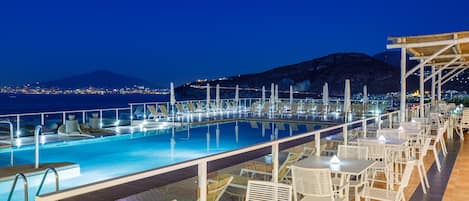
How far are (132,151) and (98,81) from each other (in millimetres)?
68623

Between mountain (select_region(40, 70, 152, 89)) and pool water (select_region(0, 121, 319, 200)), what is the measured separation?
62.5 meters

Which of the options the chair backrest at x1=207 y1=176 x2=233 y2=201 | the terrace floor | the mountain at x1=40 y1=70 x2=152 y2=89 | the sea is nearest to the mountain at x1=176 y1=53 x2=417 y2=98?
the mountain at x1=40 y1=70 x2=152 y2=89

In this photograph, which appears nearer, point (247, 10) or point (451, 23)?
point (247, 10)

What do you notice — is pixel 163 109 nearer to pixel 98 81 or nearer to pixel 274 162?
pixel 274 162

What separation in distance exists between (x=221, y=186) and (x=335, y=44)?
6560cm

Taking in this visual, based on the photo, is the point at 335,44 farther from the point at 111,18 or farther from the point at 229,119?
the point at 229,119

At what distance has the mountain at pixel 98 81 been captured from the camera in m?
73.5

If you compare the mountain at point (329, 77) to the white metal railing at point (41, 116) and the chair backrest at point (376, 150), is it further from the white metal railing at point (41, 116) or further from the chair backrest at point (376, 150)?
the chair backrest at point (376, 150)

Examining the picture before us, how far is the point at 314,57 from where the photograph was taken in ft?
225

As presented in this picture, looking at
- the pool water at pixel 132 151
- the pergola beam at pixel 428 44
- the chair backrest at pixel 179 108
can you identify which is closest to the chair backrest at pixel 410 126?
the pergola beam at pixel 428 44

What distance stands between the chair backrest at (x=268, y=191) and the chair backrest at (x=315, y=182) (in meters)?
0.39

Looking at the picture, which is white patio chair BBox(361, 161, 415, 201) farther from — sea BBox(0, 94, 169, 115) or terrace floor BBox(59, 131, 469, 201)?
sea BBox(0, 94, 169, 115)

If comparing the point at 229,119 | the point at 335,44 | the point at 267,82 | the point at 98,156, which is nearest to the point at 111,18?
the point at 267,82

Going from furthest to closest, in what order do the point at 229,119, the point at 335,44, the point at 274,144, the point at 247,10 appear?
the point at 335,44 < the point at 247,10 < the point at 229,119 < the point at 274,144
